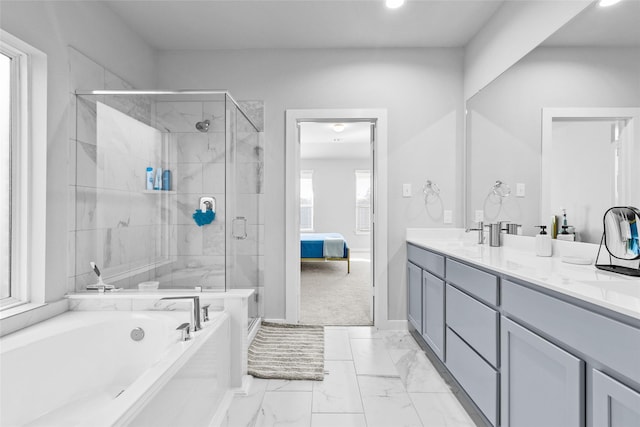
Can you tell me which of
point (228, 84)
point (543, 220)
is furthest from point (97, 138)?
point (543, 220)

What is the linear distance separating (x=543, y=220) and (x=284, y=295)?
216 centimetres

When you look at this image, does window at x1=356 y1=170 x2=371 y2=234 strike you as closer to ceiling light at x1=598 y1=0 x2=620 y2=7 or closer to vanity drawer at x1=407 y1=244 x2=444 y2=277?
vanity drawer at x1=407 y1=244 x2=444 y2=277

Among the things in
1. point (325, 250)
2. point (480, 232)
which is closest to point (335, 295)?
point (325, 250)

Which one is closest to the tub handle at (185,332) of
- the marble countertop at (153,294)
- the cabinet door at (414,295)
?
the marble countertop at (153,294)

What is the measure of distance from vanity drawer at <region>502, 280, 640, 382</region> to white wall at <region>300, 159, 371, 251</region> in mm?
6566

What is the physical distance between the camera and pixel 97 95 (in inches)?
86.2

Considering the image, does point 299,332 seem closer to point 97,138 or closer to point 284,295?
point 284,295

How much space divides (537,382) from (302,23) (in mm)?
2807

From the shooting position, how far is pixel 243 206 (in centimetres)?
269

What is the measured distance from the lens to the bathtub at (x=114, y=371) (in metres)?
1.21

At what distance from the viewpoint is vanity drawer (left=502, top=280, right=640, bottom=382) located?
0.87 m

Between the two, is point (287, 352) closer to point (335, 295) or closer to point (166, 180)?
point (166, 180)

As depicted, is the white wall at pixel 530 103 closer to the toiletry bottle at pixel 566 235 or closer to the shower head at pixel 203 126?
the toiletry bottle at pixel 566 235

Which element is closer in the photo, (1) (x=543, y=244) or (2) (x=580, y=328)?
(2) (x=580, y=328)
